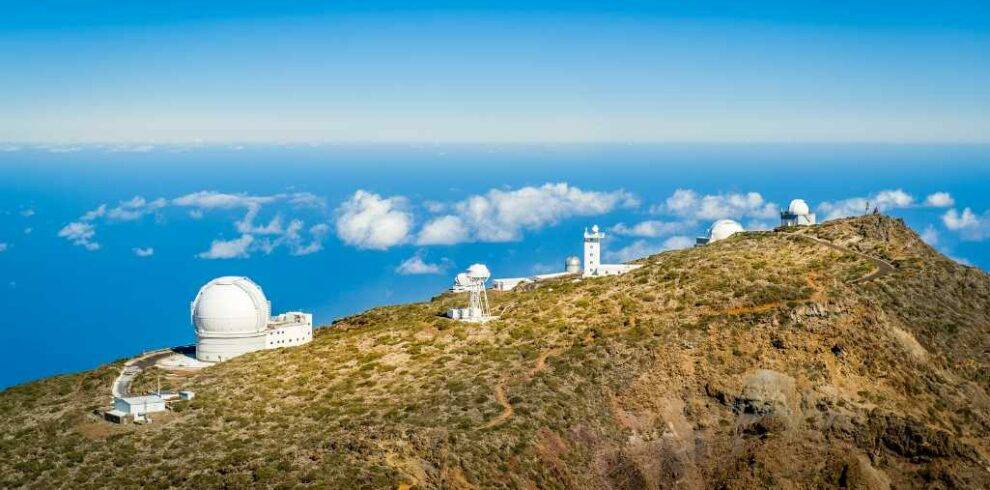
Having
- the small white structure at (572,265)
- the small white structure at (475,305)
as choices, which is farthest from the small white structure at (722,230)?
the small white structure at (475,305)

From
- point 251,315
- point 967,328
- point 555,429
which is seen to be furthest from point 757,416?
point 251,315

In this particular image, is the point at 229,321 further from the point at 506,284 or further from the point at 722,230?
the point at 722,230

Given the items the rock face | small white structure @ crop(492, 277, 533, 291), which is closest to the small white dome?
the rock face

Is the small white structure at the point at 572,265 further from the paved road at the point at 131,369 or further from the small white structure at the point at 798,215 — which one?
the paved road at the point at 131,369

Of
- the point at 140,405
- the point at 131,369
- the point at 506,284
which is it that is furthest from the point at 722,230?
the point at 140,405

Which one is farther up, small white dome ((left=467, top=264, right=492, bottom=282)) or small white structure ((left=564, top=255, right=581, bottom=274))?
small white dome ((left=467, top=264, right=492, bottom=282))

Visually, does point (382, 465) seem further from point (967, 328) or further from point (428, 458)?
point (967, 328)

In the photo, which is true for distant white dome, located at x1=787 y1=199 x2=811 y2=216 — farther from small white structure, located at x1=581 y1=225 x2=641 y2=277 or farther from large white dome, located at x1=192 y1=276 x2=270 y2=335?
large white dome, located at x1=192 y1=276 x2=270 y2=335
